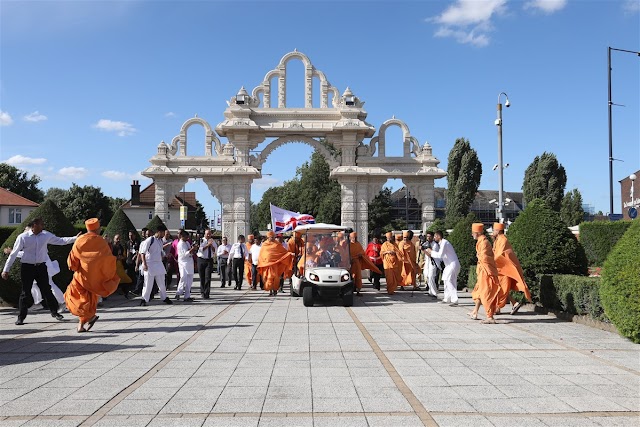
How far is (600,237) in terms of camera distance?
26016mm

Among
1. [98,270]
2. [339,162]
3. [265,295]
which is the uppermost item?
[339,162]

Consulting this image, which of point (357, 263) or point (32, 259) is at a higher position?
point (32, 259)

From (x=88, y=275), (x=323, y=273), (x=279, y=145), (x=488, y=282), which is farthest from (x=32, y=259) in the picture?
(x=279, y=145)

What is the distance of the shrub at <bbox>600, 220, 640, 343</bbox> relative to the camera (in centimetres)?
851

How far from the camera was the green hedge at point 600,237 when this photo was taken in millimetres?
25453

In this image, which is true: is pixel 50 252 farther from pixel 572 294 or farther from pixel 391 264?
pixel 572 294

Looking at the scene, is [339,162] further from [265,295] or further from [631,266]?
[631,266]

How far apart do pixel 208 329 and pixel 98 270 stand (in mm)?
2223

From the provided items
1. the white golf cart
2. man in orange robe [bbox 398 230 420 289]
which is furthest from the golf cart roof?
man in orange robe [bbox 398 230 420 289]

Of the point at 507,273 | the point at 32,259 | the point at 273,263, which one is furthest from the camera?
the point at 273,263

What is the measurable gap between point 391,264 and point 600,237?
1235 cm

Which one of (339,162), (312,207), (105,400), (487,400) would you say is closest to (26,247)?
(105,400)

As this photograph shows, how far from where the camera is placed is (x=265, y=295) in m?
18.2

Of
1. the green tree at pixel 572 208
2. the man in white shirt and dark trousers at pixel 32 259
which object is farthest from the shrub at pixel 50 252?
the green tree at pixel 572 208
